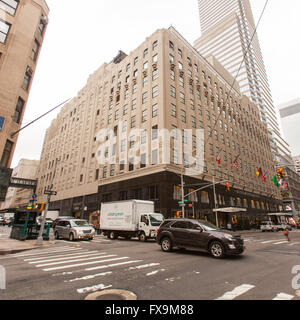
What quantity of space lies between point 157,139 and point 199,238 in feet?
69.7

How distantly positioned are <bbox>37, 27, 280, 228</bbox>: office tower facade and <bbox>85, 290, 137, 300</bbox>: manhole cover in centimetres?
1797

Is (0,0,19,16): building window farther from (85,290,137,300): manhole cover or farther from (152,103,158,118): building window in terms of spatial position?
(85,290,137,300): manhole cover

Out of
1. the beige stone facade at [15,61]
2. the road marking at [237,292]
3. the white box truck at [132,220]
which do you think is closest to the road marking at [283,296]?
the road marking at [237,292]

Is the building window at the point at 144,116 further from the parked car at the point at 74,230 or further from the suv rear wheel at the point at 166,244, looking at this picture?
the suv rear wheel at the point at 166,244

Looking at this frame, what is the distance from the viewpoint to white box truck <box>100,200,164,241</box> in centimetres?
1708

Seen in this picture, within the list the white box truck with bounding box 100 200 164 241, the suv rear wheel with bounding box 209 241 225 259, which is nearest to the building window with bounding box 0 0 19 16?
the white box truck with bounding box 100 200 164 241

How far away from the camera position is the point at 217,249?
8805 millimetres

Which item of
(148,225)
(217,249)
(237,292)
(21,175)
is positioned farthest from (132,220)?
(21,175)

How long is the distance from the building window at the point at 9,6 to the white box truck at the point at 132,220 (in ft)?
69.5

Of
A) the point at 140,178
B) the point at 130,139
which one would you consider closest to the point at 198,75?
the point at 130,139

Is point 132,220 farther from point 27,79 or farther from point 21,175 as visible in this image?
point 21,175

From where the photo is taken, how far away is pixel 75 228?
684 inches
